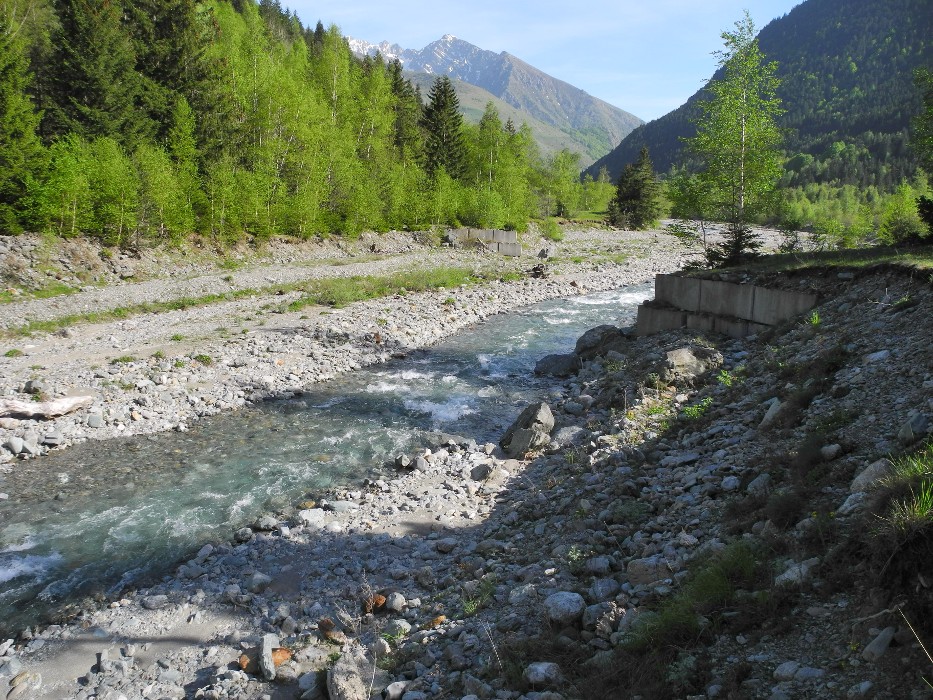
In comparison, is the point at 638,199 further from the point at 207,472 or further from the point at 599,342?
the point at 207,472

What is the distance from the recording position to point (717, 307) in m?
17.1

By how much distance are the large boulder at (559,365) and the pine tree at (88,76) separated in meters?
25.2

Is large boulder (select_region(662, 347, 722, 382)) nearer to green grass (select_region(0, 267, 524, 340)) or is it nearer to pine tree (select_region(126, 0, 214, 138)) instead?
green grass (select_region(0, 267, 524, 340))

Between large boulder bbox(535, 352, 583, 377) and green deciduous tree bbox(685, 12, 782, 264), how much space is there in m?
6.92

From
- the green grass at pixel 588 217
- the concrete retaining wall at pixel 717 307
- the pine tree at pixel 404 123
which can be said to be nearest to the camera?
the concrete retaining wall at pixel 717 307

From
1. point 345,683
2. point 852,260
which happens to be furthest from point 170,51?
point 345,683

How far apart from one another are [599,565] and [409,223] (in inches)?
1801

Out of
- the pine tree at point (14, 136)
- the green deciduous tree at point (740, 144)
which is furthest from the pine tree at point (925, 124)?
the pine tree at point (14, 136)

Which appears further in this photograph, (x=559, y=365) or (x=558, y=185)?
(x=558, y=185)

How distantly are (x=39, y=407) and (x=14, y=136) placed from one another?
18.6 metres

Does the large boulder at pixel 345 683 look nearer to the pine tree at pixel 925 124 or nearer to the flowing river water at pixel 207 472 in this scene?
the flowing river water at pixel 207 472

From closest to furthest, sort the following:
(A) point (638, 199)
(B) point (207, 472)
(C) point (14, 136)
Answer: (B) point (207, 472) < (C) point (14, 136) < (A) point (638, 199)

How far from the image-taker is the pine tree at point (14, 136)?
24.7 metres

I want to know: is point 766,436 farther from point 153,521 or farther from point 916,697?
point 153,521
